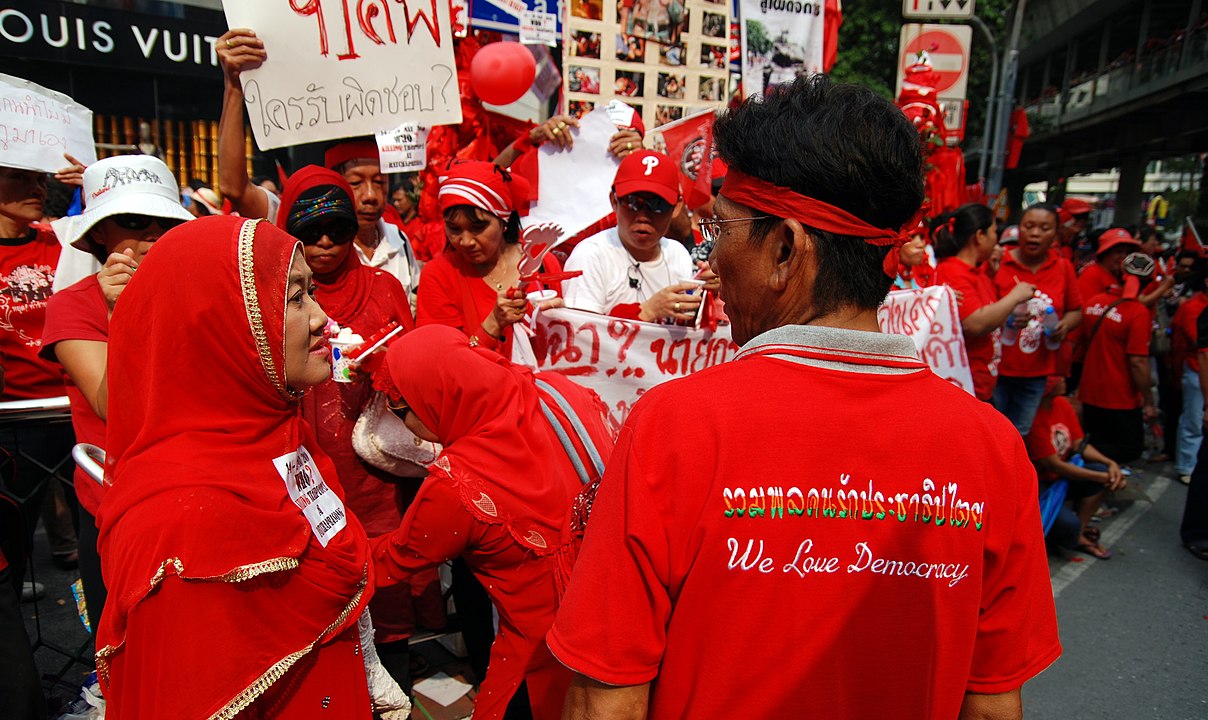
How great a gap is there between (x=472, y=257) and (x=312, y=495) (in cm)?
181

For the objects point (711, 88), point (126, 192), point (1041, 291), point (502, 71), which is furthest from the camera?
point (1041, 291)

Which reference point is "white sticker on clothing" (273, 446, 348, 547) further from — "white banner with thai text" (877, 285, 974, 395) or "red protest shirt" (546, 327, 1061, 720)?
"white banner with thai text" (877, 285, 974, 395)

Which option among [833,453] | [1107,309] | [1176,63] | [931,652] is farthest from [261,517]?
[1176,63]

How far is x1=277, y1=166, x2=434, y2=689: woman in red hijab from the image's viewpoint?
290 centimetres

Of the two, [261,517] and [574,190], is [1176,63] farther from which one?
[261,517]

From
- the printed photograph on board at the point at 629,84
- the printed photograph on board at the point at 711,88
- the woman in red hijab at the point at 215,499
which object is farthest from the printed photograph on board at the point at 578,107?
the woman in red hijab at the point at 215,499

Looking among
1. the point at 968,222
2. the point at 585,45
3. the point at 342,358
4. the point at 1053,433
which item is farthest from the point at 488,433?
the point at 1053,433

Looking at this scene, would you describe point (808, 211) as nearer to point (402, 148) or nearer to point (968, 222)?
point (402, 148)

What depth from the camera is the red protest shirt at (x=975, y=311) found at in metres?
5.24

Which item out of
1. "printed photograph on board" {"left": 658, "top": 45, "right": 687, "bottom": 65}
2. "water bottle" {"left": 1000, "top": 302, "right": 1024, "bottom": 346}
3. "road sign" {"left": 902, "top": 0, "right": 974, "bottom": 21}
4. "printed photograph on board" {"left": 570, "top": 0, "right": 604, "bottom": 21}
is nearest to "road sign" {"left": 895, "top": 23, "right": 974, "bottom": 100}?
"road sign" {"left": 902, "top": 0, "right": 974, "bottom": 21}

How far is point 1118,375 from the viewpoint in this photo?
23.0 feet

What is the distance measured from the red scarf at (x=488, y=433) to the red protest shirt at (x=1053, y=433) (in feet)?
14.3

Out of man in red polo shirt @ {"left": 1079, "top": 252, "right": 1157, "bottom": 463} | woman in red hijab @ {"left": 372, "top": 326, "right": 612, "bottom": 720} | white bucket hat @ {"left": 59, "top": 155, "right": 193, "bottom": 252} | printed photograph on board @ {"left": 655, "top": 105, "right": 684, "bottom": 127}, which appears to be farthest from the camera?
man in red polo shirt @ {"left": 1079, "top": 252, "right": 1157, "bottom": 463}

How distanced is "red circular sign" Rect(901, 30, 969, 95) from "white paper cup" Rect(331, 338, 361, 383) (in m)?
9.01
